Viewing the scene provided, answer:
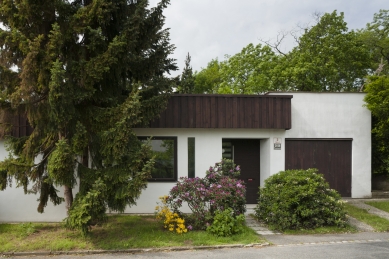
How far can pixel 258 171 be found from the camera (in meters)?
12.2

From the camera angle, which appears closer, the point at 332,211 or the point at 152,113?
the point at 152,113

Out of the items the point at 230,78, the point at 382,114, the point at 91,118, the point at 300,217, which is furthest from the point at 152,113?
the point at 230,78

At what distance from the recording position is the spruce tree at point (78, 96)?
7293mm

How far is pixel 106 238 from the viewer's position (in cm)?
803

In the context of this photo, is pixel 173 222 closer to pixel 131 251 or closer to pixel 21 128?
pixel 131 251

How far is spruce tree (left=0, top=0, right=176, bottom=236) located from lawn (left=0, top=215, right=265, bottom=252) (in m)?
0.65

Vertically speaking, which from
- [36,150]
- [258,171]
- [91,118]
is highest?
[91,118]

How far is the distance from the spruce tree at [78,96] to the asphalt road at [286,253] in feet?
4.19

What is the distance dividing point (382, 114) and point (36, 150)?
10.8m

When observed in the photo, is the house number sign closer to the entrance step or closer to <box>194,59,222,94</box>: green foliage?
the entrance step

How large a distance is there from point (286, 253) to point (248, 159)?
5072mm

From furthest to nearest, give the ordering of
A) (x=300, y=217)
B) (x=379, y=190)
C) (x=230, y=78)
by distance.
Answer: (x=230, y=78), (x=379, y=190), (x=300, y=217)

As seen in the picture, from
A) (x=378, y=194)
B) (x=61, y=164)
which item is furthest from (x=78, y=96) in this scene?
(x=378, y=194)

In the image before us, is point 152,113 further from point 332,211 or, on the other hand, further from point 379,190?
point 379,190
